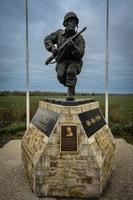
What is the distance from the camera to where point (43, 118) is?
6.01 meters

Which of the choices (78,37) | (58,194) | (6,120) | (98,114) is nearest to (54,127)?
(58,194)

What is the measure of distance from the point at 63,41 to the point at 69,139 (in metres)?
2.51

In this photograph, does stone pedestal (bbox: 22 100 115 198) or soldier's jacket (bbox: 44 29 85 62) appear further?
soldier's jacket (bbox: 44 29 85 62)

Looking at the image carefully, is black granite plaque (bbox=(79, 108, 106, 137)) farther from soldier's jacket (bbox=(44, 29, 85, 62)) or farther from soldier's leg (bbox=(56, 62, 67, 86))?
soldier's jacket (bbox=(44, 29, 85, 62))

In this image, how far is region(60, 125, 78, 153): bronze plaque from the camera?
5.10 m

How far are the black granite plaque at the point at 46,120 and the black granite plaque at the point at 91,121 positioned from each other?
60 centimetres

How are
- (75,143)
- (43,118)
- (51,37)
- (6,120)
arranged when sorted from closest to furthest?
(75,143)
(43,118)
(51,37)
(6,120)

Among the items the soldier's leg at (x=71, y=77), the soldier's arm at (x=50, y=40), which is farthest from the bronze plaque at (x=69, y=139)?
the soldier's arm at (x=50, y=40)

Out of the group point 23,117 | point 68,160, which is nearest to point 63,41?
point 68,160

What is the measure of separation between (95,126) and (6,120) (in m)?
9.55

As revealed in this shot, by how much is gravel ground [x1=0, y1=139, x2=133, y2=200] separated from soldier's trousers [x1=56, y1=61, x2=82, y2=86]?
264 centimetres

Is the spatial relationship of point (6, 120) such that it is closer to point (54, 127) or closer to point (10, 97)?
point (10, 97)

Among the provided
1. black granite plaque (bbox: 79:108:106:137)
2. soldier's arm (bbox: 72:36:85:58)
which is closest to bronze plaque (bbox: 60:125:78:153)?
black granite plaque (bbox: 79:108:106:137)

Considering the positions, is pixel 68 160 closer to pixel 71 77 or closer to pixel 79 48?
pixel 71 77
